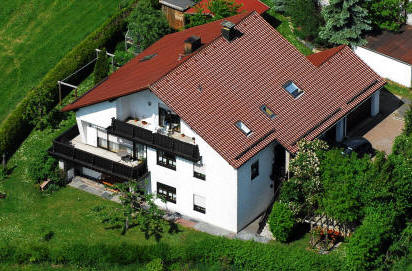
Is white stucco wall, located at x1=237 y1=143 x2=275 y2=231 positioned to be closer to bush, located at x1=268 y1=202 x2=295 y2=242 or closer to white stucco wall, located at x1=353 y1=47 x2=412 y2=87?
bush, located at x1=268 y1=202 x2=295 y2=242

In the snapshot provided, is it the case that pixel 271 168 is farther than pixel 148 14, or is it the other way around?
pixel 148 14

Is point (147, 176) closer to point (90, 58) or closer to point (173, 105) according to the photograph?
point (173, 105)

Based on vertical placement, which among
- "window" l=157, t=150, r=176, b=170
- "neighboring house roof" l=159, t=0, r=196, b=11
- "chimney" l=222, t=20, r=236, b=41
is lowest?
"window" l=157, t=150, r=176, b=170

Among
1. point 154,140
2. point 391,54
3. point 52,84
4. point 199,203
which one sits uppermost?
point 154,140

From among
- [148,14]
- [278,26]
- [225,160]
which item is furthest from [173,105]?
Result: [278,26]

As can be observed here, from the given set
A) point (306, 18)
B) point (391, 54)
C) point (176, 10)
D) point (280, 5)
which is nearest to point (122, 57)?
point (176, 10)

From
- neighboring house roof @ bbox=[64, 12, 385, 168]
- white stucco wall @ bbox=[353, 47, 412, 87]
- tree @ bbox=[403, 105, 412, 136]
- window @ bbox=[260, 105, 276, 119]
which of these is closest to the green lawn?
neighboring house roof @ bbox=[64, 12, 385, 168]

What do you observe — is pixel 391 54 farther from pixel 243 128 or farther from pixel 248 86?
pixel 243 128

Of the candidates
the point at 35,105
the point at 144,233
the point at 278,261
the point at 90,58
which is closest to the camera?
the point at 278,261
